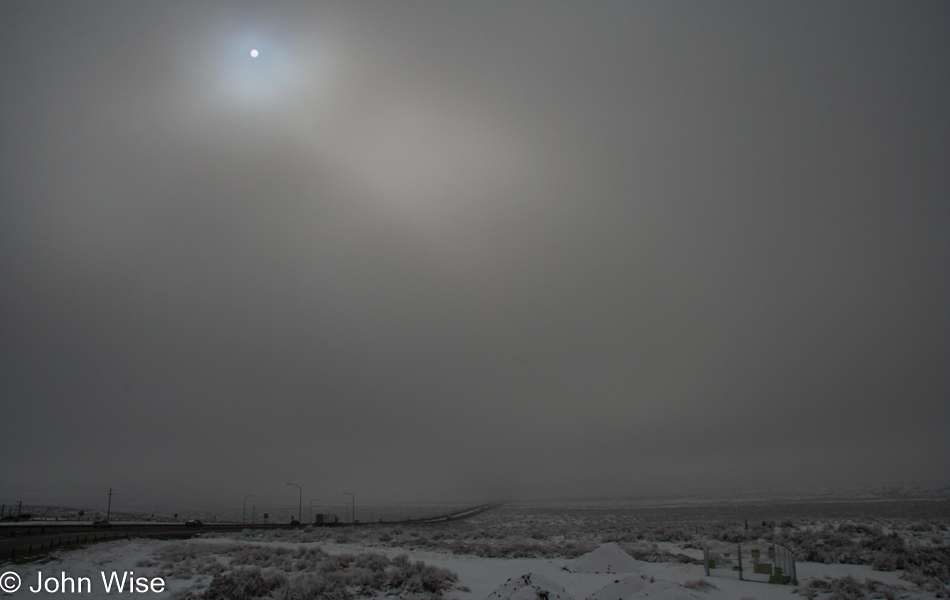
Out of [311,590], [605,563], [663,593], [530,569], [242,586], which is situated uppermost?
[663,593]

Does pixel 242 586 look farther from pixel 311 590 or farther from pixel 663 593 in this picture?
pixel 663 593

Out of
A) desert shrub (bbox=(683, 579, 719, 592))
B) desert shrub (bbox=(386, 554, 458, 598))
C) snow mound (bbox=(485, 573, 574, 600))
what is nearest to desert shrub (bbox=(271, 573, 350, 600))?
desert shrub (bbox=(386, 554, 458, 598))

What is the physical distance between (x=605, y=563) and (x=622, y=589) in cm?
794

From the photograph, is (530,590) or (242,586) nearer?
(530,590)

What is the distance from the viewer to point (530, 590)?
16188mm

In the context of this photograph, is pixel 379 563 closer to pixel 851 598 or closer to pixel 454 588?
pixel 454 588

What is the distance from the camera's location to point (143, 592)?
63.0 ft

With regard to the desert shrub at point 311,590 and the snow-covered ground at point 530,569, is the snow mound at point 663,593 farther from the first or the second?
the desert shrub at point 311,590

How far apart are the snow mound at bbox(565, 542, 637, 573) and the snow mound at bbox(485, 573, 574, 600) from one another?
813cm

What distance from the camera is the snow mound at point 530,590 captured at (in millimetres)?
15992

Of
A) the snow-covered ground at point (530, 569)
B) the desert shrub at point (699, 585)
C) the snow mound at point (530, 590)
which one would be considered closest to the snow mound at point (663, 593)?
the snow-covered ground at point (530, 569)

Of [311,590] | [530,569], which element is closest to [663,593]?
[530,569]

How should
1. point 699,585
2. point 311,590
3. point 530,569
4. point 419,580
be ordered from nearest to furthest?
point 311,590 < point 699,585 < point 419,580 < point 530,569

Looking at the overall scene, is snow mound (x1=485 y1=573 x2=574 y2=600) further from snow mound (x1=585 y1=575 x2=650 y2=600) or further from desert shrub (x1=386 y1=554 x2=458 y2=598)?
desert shrub (x1=386 y1=554 x2=458 y2=598)
